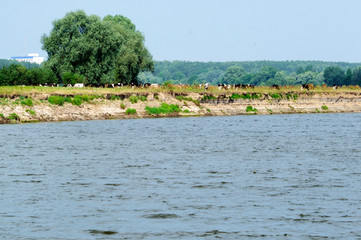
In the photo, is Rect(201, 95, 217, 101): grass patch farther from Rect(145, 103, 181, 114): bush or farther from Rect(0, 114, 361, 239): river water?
Rect(0, 114, 361, 239): river water

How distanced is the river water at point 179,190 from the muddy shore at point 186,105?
82.4 ft

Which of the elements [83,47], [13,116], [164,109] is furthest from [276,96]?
[13,116]

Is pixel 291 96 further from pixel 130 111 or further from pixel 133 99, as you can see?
pixel 130 111

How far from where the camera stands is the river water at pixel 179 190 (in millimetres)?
17766

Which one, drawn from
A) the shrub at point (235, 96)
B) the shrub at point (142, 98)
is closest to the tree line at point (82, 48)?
the shrub at point (142, 98)

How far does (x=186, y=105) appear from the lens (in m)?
89.0

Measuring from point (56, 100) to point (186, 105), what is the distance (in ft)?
67.0

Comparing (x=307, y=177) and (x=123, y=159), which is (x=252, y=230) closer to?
(x=307, y=177)

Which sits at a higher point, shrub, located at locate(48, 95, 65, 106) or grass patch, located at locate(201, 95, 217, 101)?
shrub, located at locate(48, 95, 65, 106)

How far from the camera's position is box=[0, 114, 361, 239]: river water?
58.3 ft

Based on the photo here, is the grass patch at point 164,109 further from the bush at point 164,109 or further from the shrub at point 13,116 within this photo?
the shrub at point 13,116

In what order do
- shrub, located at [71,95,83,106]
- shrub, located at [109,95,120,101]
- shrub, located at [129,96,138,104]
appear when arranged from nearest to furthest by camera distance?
shrub, located at [71,95,83,106] < shrub, located at [109,95,120,101] < shrub, located at [129,96,138,104]

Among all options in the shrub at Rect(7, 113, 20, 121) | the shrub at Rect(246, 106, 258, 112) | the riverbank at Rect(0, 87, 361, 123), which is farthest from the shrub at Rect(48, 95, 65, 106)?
the shrub at Rect(246, 106, 258, 112)

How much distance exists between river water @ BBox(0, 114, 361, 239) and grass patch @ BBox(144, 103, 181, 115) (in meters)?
37.8
